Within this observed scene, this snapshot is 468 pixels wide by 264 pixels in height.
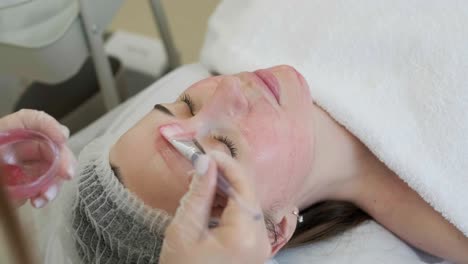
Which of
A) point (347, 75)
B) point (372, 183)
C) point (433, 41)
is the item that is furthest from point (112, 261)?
point (433, 41)

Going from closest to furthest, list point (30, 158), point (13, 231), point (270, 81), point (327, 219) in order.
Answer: point (13, 231) → point (30, 158) → point (270, 81) → point (327, 219)

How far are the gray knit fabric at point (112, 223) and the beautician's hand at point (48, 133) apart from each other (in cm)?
14

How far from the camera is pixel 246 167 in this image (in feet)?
3.35

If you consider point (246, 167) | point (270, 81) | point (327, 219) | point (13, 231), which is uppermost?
point (13, 231)

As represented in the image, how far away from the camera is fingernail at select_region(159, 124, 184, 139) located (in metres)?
1.03

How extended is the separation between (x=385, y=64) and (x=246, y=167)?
21.0 inches

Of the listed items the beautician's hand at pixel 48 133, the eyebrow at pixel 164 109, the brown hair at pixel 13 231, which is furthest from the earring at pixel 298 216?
the brown hair at pixel 13 231

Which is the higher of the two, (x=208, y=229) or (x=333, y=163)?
(x=208, y=229)

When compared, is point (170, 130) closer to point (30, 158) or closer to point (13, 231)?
point (30, 158)

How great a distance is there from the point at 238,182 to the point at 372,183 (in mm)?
565

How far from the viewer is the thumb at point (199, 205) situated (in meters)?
0.79

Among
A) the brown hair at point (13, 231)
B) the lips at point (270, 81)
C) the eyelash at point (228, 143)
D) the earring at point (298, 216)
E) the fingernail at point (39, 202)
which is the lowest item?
the earring at point (298, 216)

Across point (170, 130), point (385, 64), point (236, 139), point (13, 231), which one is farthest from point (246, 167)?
point (13, 231)

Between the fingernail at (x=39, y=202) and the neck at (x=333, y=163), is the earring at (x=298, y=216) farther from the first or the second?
the fingernail at (x=39, y=202)
